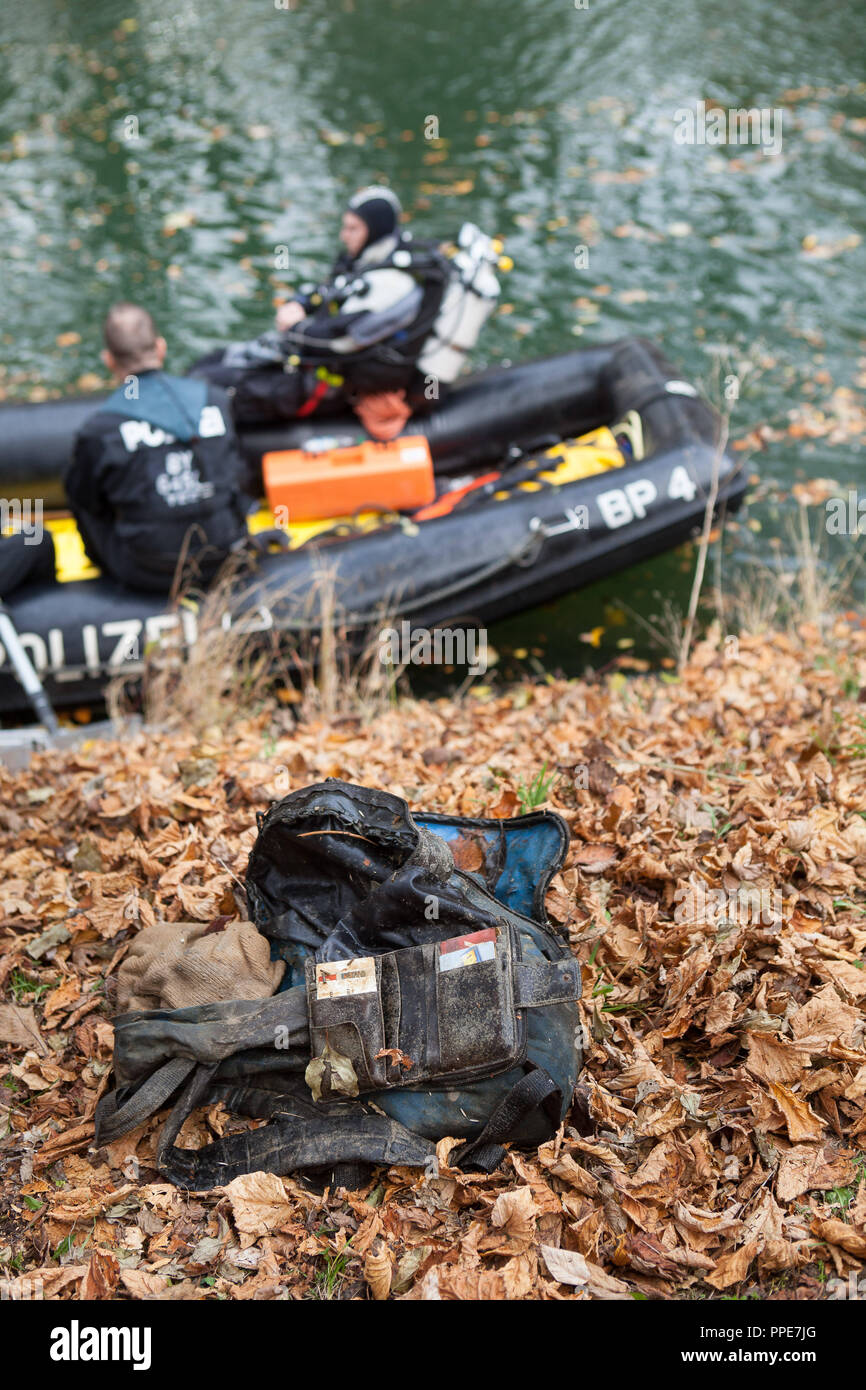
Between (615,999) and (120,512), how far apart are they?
367cm

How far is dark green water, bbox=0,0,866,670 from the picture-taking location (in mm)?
9273

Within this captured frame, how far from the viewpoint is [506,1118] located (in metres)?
2.67

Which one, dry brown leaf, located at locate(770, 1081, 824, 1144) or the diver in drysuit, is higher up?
the diver in drysuit

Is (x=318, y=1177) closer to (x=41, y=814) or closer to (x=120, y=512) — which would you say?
(x=41, y=814)

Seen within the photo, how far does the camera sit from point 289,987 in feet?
9.62

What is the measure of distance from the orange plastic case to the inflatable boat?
0.25 ft

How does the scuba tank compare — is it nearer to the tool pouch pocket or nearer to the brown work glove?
the brown work glove

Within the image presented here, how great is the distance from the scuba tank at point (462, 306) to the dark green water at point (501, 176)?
5.53 feet

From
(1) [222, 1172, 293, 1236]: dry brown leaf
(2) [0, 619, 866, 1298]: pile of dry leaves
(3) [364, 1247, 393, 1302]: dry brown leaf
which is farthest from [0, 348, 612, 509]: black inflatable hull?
(3) [364, 1247, 393, 1302]: dry brown leaf

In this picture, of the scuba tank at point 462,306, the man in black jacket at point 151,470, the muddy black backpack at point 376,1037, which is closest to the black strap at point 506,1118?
the muddy black backpack at point 376,1037

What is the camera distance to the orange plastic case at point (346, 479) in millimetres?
6598

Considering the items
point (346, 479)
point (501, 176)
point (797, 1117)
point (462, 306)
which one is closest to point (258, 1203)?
point (797, 1117)

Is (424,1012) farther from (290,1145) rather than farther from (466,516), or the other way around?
(466,516)
